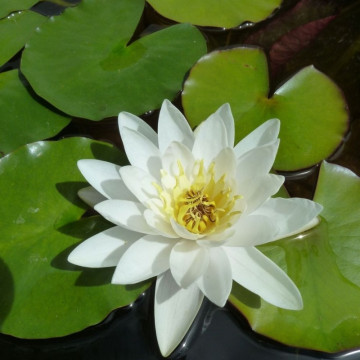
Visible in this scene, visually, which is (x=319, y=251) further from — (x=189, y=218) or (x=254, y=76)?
(x=254, y=76)

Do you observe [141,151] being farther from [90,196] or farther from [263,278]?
[263,278]

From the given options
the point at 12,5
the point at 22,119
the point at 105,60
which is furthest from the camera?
the point at 12,5

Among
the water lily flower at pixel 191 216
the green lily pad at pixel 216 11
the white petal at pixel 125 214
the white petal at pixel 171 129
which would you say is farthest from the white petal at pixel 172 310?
the green lily pad at pixel 216 11

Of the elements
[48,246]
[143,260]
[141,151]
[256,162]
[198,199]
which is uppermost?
[256,162]

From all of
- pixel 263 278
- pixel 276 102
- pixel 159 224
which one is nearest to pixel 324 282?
pixel 263 278

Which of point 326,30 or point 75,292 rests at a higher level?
point 326,30

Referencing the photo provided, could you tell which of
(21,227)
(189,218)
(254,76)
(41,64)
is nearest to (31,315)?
(21,227)
